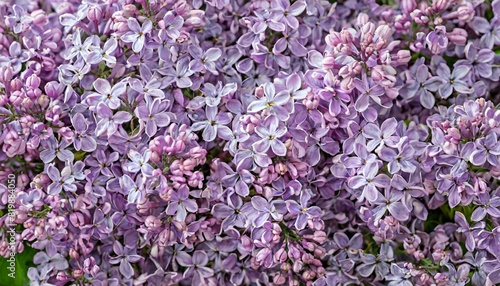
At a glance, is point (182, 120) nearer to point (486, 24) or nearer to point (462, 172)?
point (462, 172)

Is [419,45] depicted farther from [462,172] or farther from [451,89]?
[462,172]

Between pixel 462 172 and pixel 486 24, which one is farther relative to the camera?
pixel 486 24

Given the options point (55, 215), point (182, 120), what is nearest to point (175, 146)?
point (182, 120)

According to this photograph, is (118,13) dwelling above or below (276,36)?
above

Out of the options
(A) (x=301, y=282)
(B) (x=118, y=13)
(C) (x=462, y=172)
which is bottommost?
(A) (x=301, y=282)

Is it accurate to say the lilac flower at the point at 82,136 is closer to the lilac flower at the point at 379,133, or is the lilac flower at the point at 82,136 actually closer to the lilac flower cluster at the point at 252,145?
the lilac flower cluster at the point at 252,145

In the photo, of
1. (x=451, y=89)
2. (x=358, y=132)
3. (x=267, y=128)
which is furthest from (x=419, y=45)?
(x=267, y=128)

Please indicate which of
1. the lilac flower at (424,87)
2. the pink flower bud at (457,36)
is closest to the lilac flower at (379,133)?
A: the lilac flower at (424,87)

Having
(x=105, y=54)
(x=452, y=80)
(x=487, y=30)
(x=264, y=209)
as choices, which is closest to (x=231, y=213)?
(x=264, y=209)

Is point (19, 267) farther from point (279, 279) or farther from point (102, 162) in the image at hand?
point (279, 279)
